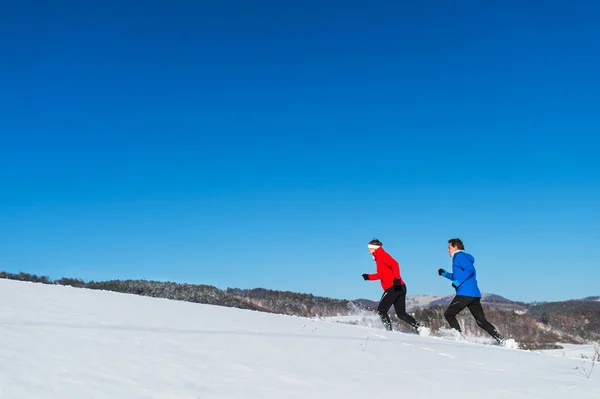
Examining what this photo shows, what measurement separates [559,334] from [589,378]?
263 ft

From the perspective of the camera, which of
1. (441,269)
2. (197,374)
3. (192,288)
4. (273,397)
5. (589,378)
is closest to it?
(273,397)

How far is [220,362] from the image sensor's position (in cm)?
429

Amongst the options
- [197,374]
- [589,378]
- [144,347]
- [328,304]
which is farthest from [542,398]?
[328,304]

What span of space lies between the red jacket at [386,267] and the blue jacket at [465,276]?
1079mm

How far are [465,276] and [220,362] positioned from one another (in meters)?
5.98

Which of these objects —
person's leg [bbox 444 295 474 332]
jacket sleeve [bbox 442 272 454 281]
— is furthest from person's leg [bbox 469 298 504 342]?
jacket sleeve [bbox 442 272 454 281]

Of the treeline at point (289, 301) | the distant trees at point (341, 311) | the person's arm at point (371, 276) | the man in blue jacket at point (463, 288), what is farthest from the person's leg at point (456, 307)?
the treeline at point (289, 301)

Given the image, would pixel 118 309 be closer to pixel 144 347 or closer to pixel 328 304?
pixel 144 347

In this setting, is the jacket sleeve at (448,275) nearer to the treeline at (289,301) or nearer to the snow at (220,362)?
the snow at (220,362)

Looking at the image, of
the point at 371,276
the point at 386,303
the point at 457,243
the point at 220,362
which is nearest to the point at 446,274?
the point at 457,243

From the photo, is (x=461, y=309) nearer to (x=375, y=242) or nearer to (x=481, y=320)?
(x=481, y=320)

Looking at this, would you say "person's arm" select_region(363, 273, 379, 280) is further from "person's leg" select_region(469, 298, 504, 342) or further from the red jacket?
"person's leg" select_region(469, 298, 504, 342)

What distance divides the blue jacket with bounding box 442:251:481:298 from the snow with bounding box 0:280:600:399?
1993mm

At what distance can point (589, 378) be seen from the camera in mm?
5605
